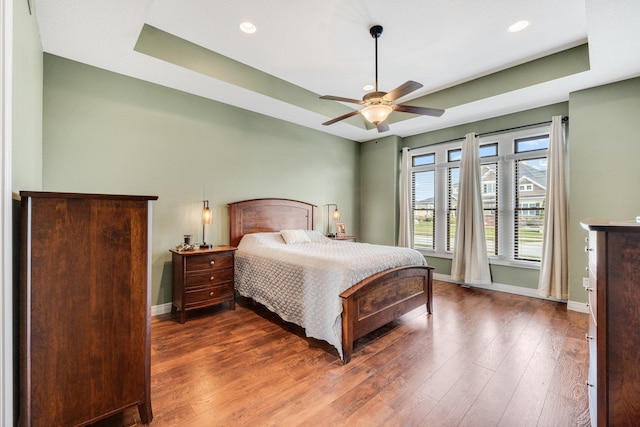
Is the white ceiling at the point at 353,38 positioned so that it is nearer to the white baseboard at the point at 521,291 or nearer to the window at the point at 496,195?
A: the window at the point at 496,195

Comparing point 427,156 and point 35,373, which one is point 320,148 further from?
point 35,373

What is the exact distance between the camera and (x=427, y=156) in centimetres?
537

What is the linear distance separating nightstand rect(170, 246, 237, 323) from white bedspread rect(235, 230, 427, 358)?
0.25 m

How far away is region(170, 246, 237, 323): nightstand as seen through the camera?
3.10 metres

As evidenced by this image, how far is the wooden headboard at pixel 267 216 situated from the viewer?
13.1 ft

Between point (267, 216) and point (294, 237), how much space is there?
596 mm

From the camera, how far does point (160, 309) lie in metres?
3.38

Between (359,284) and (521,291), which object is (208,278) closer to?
(359,284)

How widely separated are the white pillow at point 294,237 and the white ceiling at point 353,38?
1.87 meters

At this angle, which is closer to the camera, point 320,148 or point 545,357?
point 545,357

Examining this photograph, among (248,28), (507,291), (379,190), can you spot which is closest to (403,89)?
→ (248,28)

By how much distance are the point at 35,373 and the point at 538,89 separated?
5.14 meters

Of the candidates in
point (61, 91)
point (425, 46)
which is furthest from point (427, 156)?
point (61, 91)

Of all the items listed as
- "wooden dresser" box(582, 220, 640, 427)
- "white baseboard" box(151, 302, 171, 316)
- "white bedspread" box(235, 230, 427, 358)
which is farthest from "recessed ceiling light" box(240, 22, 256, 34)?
"white baseboard" box(151, 302, 171, 316)
